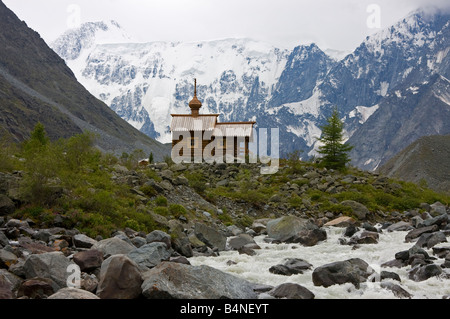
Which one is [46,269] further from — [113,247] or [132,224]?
[132,224]

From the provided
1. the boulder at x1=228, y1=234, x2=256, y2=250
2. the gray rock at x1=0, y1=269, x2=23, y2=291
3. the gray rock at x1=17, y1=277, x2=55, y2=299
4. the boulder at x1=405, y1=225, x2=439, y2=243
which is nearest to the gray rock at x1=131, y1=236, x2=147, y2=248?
the boulder at x1=228, y1=234, x2=256, y2=250

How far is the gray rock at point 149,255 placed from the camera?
1359 centimetres

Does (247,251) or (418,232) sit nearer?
(247,251)

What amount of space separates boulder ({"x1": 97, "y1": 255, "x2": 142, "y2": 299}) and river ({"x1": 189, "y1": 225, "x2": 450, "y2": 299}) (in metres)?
4.45

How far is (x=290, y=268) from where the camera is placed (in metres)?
14.7

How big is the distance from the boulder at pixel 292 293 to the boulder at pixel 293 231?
867cm

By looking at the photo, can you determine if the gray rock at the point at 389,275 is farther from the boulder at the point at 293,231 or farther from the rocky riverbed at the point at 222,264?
the boulder at the point at 293,231

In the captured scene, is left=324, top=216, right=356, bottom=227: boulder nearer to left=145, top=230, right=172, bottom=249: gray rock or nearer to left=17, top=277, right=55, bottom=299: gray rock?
left=145, top=230, right=172, bottom=249: gray rock

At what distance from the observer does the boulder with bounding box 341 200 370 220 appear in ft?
96.5

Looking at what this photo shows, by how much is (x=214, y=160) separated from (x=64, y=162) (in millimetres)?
21345

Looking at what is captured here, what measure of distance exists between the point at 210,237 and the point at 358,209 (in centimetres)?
1390

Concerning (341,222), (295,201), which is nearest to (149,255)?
(341,222)
